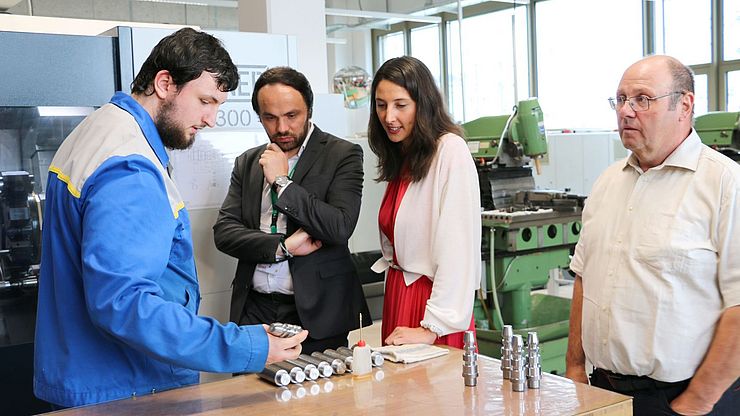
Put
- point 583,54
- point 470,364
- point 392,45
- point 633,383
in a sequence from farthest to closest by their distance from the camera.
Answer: point 392,45
point 583,54
point 633,383
point 470,364

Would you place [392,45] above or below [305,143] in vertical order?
above

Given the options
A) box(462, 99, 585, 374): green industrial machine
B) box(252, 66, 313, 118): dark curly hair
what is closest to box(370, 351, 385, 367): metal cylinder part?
box(252, 66, 313, 118): dark curly hair

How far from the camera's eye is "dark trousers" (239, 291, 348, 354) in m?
2.46

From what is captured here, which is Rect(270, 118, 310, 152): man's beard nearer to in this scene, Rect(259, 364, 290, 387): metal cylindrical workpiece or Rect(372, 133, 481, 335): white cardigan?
Rect(372, 133, 481, 335): white cardigan

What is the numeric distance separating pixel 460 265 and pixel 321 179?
0.58 metres

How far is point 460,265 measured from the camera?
218cm

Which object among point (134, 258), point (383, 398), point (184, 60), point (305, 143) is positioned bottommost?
point (383, 398)

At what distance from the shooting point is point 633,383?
198 centimetres

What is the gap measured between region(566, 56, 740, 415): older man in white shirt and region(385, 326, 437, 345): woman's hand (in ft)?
1.39

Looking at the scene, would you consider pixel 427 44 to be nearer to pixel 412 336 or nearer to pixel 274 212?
pixel 274 212

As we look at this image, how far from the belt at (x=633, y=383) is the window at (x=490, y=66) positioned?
791 cm

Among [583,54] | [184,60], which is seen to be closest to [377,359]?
[184,60]

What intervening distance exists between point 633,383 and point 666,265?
12.5 inches

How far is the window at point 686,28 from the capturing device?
796 cm
